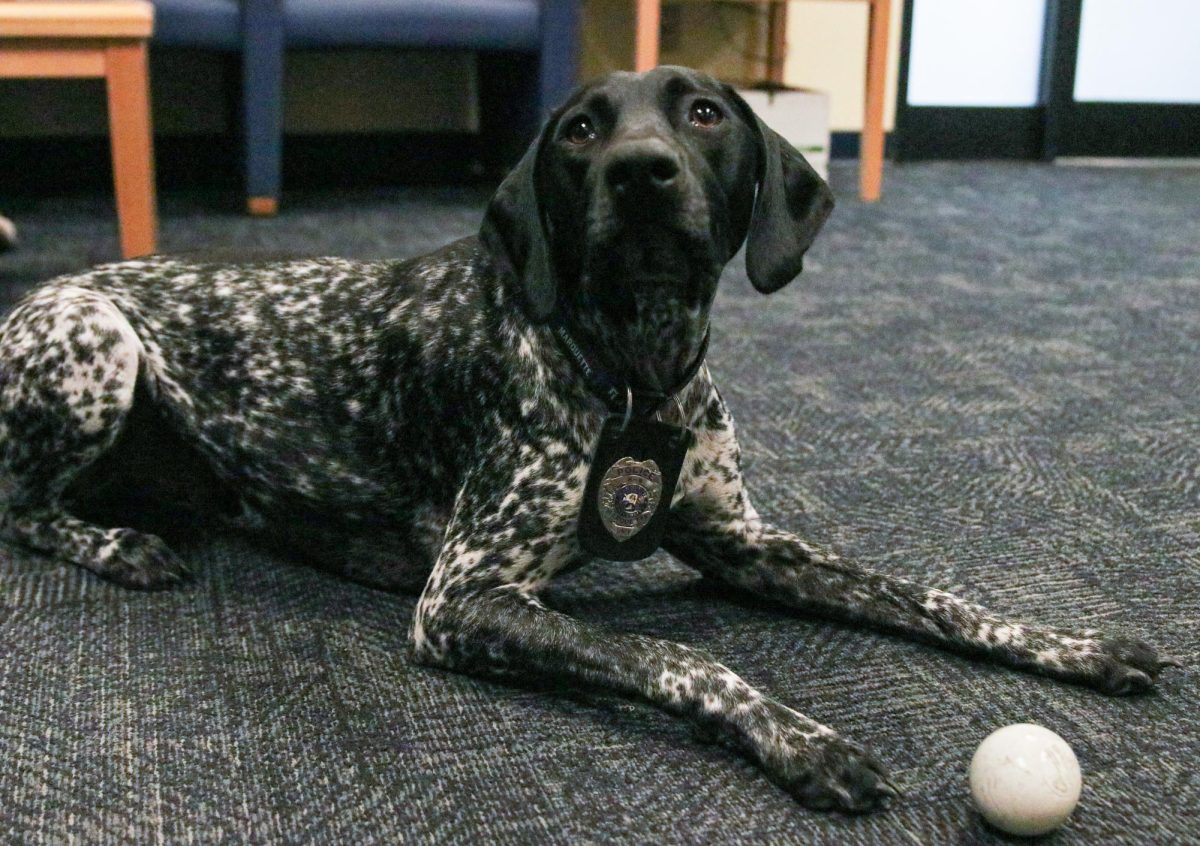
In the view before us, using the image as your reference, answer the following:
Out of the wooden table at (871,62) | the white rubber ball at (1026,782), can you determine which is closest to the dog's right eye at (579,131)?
the white rubber ball at (1026,782)

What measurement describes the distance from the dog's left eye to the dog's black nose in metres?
0.15

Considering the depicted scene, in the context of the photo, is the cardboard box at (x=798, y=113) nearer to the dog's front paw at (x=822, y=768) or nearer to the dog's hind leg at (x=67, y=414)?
the dog's hind leg at (x=67, y=414)

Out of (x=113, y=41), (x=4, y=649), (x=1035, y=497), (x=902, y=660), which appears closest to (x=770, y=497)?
(x=1035, y=497)

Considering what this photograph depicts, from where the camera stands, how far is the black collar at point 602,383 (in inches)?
68.9

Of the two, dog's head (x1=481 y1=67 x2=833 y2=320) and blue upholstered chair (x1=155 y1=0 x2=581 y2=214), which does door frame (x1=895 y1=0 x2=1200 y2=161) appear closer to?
blue upholstered chair (x1=155 y1=0 x2=581 y2=214)

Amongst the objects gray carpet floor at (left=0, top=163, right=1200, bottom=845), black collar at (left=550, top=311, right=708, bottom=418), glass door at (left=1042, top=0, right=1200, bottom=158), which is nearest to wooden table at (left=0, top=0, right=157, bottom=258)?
gray carpet floor at (left=0, top=163, right=1200, bottom=845)

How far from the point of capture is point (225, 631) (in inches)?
72.7

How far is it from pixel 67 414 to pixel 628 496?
2.94ft

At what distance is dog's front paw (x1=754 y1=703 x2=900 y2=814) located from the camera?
1411 millimetres

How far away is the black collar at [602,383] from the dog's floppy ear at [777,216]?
0.21 metres

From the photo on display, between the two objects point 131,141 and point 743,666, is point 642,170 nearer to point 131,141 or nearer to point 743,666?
point 743,666

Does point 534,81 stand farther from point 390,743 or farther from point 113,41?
point 390,743

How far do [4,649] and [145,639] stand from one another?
0.18m

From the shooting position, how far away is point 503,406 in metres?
1.81
